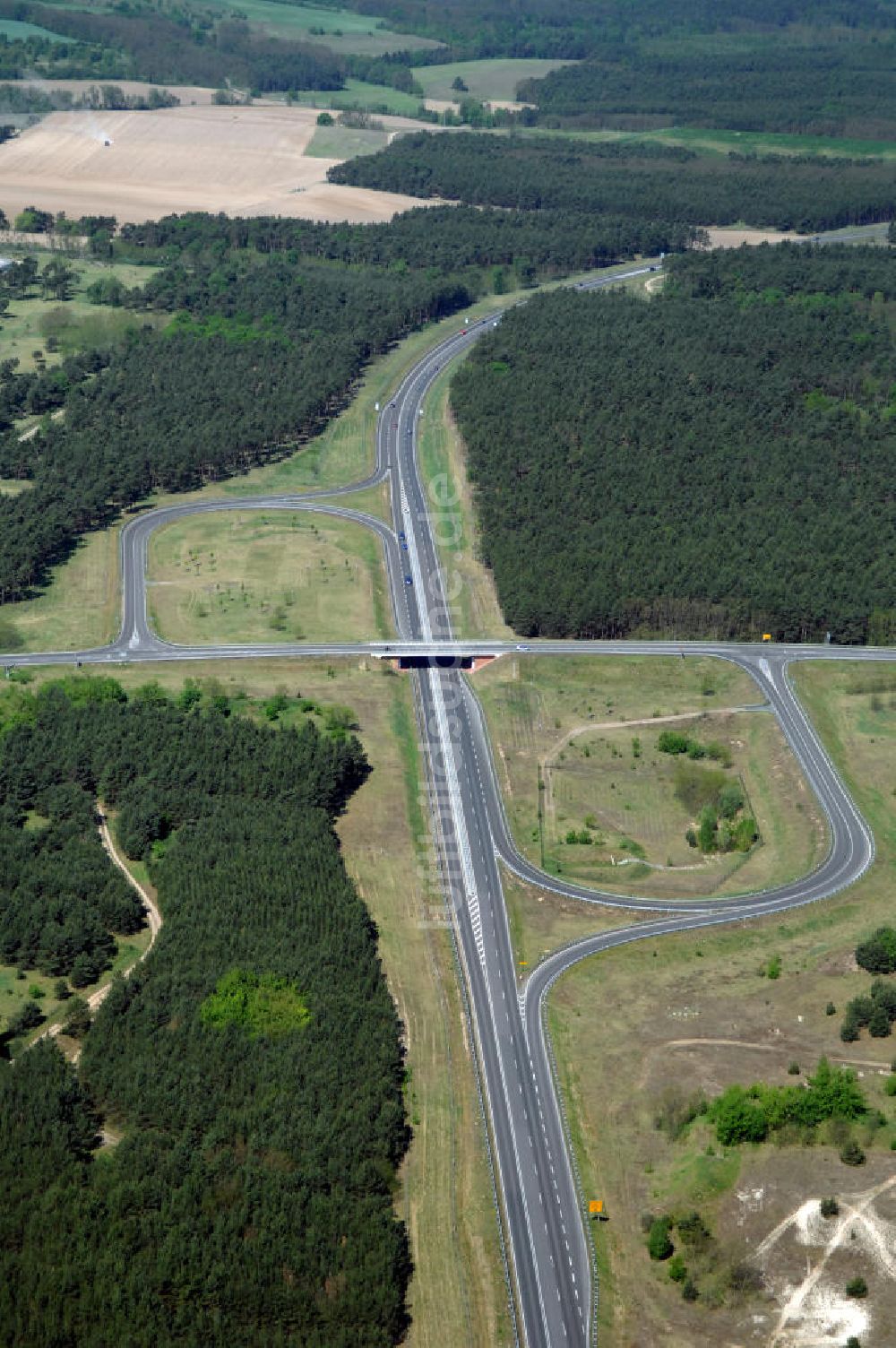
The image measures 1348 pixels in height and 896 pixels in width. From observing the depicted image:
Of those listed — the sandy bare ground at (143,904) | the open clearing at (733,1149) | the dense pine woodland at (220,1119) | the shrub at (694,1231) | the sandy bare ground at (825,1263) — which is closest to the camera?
the dense pine woodland at (220,1119)

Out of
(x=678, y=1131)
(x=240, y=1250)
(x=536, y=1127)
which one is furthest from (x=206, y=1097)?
(x=678, y=1131)

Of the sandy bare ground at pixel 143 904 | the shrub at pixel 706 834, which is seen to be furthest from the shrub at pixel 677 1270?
the shrub at pixel 706 834

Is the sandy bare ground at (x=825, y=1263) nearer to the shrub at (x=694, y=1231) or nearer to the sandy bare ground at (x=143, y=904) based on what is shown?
the shrub at (x=694, y=1231)

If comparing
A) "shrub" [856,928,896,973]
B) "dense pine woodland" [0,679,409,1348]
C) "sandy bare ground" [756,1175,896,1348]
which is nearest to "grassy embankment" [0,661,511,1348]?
"dense pine woodland" [0,679,409,1348]

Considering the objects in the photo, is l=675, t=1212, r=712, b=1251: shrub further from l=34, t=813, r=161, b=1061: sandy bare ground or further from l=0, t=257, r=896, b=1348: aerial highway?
l=34, t=813, r=161, b=1061: sandy bare ground

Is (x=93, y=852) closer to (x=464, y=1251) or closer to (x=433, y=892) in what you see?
(x=433, y=892)
